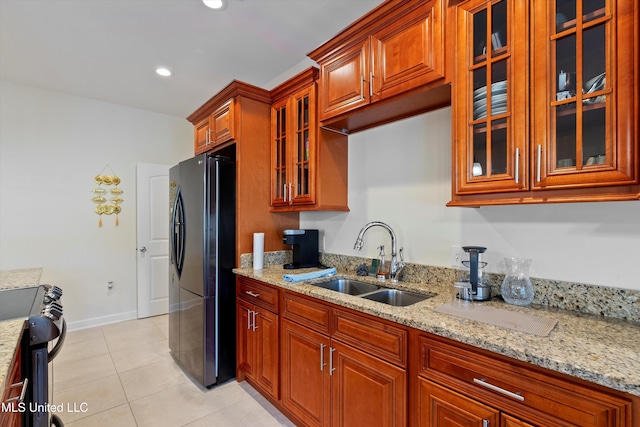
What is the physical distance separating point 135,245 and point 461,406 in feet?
13.7

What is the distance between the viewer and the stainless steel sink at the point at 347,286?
6.71 ft

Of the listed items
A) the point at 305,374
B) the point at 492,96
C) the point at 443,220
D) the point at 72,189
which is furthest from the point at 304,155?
the point at 72,189

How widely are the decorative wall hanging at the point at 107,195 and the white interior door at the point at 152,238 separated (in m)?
0.23

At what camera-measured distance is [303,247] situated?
8.30 feet

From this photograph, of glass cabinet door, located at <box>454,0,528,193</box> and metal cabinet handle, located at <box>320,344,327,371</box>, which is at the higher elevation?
glass cabinet door, located at <box>454,0,528,193</box>

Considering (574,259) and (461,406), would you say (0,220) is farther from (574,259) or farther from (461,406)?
(574,259)

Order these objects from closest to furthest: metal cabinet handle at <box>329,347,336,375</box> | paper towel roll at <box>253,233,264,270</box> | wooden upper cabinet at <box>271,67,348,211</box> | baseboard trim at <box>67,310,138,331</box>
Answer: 1. metal cabinet handle at <box>329,347,336,375</box>
2. wooden upper cabinet at <box>271,67,348,211</box>
3. paper towel roll at <box>253,233,264,270</box>
4. baseboard trim at <box>67,310,138,331</box>

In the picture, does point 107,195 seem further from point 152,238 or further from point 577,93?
point 577,93

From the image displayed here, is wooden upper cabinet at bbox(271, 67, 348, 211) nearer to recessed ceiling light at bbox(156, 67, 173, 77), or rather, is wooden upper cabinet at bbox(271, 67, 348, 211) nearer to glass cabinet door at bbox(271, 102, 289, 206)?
glass cabinet door at bbox(271, 102, 289, 206)

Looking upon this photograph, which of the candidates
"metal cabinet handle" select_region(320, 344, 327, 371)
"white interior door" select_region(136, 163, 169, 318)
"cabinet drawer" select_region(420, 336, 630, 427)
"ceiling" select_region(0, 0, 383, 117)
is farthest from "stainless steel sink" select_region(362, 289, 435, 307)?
"white interior door" select_region(136, 163, 169, 318)

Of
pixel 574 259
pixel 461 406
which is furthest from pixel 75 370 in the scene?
pixel 574 259

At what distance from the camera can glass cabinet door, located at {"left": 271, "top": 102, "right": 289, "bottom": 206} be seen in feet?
8.39

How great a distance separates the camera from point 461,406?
3.64ft

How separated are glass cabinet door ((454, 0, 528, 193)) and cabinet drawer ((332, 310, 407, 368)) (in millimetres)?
732
